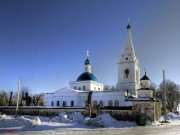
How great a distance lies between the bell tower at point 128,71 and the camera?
4965cm

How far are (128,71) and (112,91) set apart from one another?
22.0 feet

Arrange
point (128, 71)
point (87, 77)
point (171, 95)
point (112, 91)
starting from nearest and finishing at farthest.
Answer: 1. point (112, 91)
2. point (128, 71)
3. point (87, 77)
4. point (171, 95)

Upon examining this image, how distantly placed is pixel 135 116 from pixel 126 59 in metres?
16.3

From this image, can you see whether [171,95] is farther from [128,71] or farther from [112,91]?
[112,91]

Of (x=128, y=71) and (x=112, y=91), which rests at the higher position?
(x=128, y=71)

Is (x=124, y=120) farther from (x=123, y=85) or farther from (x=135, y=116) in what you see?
(x=123, y=85)

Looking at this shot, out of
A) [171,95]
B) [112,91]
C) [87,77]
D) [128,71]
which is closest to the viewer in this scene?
[112,91]

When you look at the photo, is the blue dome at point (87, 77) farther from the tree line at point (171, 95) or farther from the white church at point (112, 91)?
the tree line at point (171, 95)

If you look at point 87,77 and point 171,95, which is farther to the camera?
point 171,95

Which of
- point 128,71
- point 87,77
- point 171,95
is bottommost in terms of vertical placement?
point 171,95

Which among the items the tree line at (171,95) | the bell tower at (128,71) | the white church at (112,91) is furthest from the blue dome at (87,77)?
the tree line at (171,95)

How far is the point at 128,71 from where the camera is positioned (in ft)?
166

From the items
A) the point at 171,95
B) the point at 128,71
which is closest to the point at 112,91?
the point at 128,71

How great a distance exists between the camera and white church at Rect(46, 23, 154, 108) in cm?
4588
